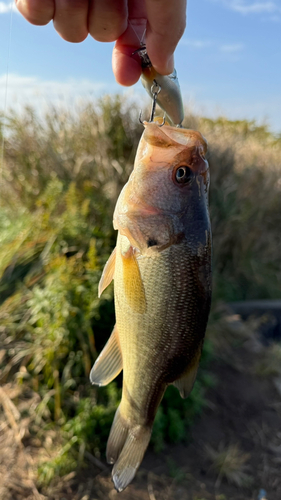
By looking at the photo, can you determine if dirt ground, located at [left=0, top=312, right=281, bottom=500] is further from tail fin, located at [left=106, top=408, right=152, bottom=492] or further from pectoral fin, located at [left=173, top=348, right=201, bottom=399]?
pectoral fin, located at [left=173, top=348, right=201, bottom=399]

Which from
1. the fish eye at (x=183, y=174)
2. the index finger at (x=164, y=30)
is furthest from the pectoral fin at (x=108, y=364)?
the index finger at (x=164, y=30)

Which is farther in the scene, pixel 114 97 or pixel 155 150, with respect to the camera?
pixel 114 97

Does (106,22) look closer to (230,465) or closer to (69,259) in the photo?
(69,259)

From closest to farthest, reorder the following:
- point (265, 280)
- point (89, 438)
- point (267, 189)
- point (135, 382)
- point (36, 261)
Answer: point (135, 382) < point (89, 438) < point (36, 261) < point (265, 280) < point (267, 189)

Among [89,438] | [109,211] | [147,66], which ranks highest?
[147,66]

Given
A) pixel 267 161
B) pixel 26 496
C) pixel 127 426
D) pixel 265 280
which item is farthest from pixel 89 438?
pixel 267 161

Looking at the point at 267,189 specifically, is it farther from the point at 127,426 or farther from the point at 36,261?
the point at 127,426

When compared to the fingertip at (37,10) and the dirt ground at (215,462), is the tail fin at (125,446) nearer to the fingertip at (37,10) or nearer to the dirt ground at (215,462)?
the dirt ground at (215,462)
